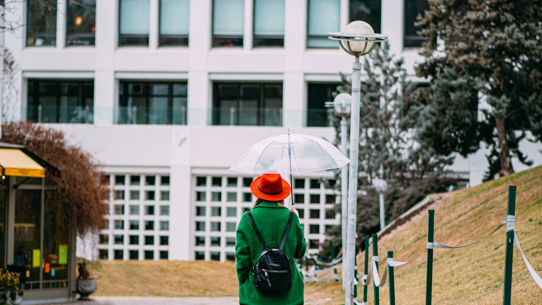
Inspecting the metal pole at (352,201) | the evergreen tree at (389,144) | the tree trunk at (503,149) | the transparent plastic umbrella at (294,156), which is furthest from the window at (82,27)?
the transparent plastic umbrella at (294,156)

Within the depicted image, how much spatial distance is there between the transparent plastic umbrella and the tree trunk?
49.4 feet

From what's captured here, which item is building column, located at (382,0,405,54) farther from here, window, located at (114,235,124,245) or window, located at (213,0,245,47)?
window, located at (114,235,124,245)

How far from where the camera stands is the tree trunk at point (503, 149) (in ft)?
76.8

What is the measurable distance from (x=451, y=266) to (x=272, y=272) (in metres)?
8.11

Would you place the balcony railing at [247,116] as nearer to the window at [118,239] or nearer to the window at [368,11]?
the window at [368,11]

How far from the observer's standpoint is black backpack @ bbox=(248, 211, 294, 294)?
637cm

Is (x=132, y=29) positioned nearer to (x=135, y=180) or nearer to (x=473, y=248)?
(x=135, y=180)

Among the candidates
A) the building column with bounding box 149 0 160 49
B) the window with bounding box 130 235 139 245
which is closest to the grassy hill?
the window with bounding box 130 235 139 245

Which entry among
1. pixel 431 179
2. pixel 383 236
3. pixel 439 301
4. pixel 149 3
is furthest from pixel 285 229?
pixel 149 3

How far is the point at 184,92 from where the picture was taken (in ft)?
109

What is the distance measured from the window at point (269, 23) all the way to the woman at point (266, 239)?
2624 centimetres

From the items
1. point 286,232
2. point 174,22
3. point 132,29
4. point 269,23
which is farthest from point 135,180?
point 286,232

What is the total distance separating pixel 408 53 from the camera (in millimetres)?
31375

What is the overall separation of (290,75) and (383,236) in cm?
1175
